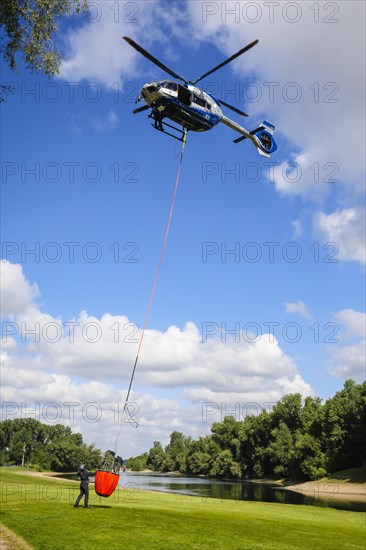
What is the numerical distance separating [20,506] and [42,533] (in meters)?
9.38

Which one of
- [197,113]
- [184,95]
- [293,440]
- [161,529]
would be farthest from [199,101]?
[293,440]

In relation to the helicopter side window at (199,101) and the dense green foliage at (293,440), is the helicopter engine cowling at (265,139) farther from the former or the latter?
the dense green foliage at (293,440)

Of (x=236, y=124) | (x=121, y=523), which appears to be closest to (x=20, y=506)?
(x=121, y=523)

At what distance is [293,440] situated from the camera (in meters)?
116

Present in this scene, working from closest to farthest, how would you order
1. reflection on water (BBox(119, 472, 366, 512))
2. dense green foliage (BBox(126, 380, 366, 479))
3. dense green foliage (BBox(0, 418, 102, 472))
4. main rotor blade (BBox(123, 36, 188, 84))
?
main rotor blade (BBox(123, 36, 188, 84)) → reflection on water (BBox(119, 472, 366, 512)) → dense green foliage (BBox(126, 380, 366, 479)) → dense green foliage (BBox(0, 418, 102, 472))

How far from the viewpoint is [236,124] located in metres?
24.9

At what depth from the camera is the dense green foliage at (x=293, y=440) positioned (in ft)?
302

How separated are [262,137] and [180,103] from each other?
8907 mm

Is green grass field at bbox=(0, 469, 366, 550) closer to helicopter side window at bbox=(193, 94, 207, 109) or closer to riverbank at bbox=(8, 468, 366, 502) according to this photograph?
helicopter side window at bbox=(193, 94, 207, 109)

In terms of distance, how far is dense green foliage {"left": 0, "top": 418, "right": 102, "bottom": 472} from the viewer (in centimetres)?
15488

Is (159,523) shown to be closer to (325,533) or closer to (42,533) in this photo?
(42,533)

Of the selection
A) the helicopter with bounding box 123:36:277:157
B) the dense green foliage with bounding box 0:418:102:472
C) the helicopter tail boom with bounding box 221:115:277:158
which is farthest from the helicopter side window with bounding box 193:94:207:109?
the dense green foliage with bounding box 0:418:102:472

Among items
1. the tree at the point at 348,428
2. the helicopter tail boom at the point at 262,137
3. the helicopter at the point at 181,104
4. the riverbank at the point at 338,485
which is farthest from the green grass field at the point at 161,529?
the tree at the point at 348,428

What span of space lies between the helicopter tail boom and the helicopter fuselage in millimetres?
4837
